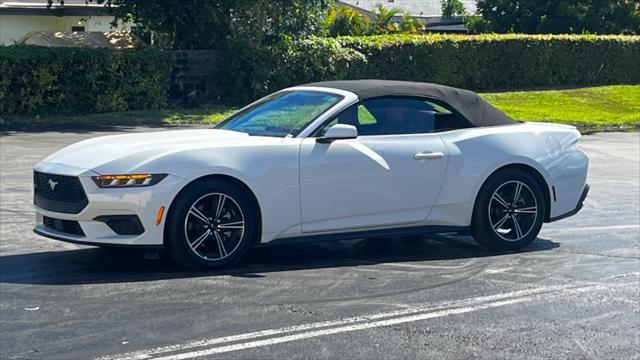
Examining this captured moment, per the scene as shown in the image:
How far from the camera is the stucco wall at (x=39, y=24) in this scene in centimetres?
3597

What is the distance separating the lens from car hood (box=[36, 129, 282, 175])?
26.8ft

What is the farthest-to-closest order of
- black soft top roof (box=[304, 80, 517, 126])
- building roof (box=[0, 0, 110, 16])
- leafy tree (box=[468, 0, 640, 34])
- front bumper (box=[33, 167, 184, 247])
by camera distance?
leafy tree (box=[468, 0, 640, 34])
building roof (box=[0, 0, 110, 16])
black soft top roof (box=[304, 80, 517, 126])
front bumper (box=[33, 167, 184, 247])

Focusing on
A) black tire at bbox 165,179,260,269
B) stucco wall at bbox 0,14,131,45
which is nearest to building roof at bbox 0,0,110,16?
stucco wall at bbox 0,14,131,45

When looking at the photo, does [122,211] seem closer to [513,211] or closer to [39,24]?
[513,211]

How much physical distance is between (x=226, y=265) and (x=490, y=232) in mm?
2432

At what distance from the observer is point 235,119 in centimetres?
965

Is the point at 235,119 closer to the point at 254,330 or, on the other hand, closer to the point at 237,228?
the point at 237,228

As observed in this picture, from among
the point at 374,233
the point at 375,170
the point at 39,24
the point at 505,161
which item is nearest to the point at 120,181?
the point at 375,170

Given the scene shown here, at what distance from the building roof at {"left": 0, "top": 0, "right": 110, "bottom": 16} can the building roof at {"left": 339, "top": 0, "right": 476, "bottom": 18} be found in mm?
18907

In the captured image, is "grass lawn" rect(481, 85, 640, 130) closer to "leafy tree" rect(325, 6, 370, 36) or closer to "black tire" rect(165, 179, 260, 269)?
"leafy tree" rect(325, 6, 370, 36)

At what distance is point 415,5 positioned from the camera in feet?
177

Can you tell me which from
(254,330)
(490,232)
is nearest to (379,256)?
Answer: (490,232)

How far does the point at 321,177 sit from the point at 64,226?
2.04 meters

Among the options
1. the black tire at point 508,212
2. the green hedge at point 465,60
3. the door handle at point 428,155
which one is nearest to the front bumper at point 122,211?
the door handle at point 428,155
